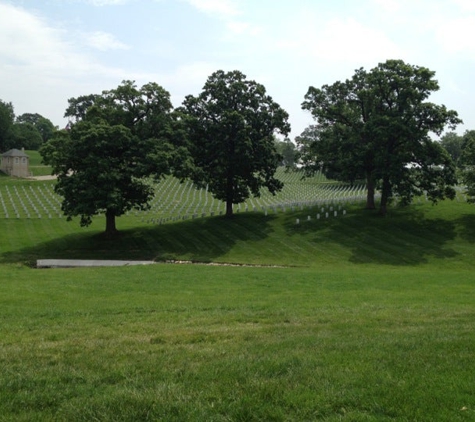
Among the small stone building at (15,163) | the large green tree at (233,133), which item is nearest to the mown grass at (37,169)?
the small stone building at (15,163)

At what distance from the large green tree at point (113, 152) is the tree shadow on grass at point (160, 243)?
6.53 feet

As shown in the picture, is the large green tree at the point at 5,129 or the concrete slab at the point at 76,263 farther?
the large green tree at the point at 5,129

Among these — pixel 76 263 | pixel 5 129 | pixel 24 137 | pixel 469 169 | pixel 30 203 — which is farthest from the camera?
pixel 24 137

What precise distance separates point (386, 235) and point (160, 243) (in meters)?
16.0

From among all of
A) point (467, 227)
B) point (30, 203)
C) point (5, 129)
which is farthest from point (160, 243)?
point (5, 129)

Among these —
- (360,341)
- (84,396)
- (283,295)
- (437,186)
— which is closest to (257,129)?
(437,186)

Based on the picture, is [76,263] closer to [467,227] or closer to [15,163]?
[467,227]

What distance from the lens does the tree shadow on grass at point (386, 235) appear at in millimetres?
26156

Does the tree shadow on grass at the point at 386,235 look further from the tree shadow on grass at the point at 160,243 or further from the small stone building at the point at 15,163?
the small stone building at the point at 15,163

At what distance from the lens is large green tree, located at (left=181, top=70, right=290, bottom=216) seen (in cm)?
3534

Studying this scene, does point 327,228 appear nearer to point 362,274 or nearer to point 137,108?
point 362,274

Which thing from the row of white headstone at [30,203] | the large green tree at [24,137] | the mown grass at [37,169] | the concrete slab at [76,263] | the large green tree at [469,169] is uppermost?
the large green tree at [24,137]

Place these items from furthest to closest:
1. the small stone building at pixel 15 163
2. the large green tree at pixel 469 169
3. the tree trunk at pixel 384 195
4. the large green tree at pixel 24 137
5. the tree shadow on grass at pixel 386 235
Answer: the large green tree at pixel 24 137 → the small stone building at pixel 15 163 → the tree trunk at pixel 384 195 → the large green tree at pixel 469 169 → the tree shadow on grass at pixel 386 235

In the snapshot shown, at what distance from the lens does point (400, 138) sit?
109 feet
